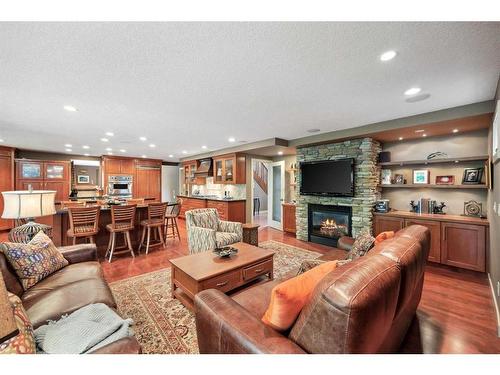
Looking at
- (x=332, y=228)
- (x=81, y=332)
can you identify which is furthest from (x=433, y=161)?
(x=81, y=332)

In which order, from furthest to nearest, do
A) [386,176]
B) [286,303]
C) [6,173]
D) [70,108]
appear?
[6,173], [386,176], [70,108], [286,303]

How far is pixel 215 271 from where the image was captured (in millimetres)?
2133

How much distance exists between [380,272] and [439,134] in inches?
156

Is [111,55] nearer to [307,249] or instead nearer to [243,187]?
[307,249]

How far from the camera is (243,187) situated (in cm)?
653

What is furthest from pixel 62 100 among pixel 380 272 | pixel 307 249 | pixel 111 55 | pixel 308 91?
pixel 307 249

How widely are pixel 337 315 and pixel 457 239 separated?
142 inches

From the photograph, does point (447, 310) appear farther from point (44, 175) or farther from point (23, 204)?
point (44, 175)

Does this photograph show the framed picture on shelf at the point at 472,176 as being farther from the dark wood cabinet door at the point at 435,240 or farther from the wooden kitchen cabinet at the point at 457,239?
the dark wood cabinet door at the point at 435,240

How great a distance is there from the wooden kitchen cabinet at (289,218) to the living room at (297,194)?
1.20ft

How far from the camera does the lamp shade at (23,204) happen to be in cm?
223

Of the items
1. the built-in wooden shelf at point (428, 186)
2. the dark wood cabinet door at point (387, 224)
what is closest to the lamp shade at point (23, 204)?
the dark wood cabinet door at point (387, 224)

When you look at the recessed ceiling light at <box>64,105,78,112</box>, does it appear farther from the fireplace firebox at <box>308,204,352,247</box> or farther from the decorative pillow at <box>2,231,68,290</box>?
the fireplace firebox at <box>308,204,352,247</box>
